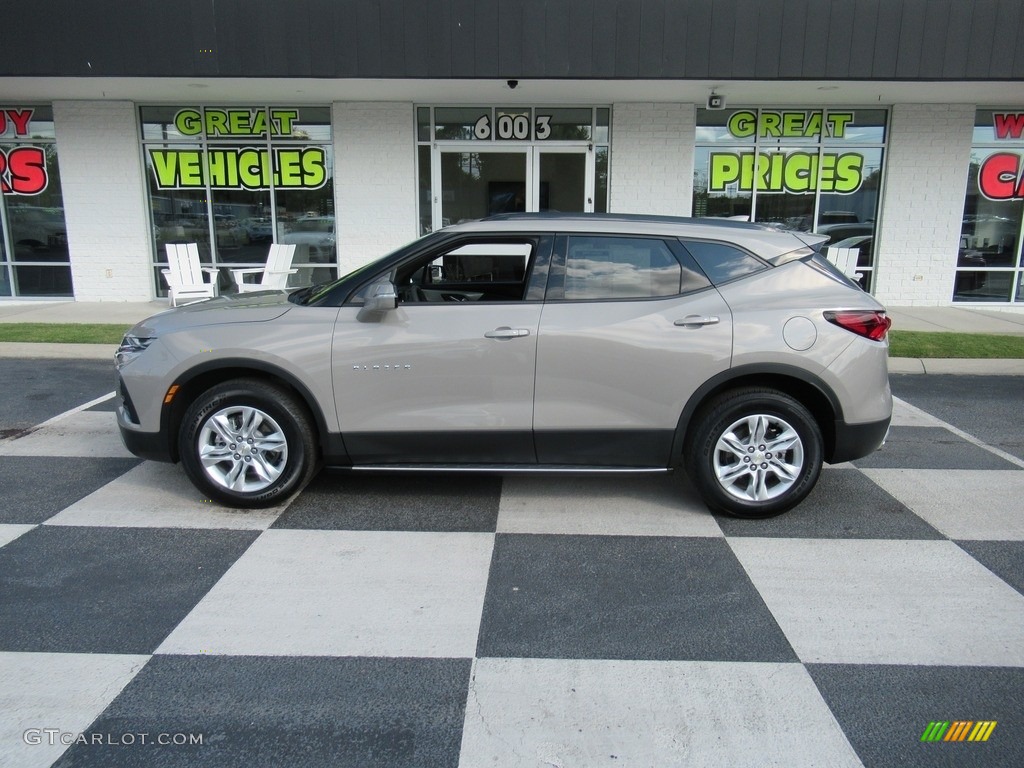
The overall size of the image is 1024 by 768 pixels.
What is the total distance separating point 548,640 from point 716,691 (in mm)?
728

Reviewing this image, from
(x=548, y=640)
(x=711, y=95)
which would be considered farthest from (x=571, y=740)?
(x=711, y=95)

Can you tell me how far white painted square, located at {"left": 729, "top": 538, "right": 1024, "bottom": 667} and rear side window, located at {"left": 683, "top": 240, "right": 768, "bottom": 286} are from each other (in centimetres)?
158

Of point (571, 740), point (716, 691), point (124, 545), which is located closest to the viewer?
point (571, 740)

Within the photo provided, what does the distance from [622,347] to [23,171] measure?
541 inches

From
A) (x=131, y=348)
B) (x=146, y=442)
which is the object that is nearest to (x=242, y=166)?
(x=131, y=348)

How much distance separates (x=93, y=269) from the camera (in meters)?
13.8

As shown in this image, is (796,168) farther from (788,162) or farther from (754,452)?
(754,452)

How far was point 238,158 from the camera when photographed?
1353 cm

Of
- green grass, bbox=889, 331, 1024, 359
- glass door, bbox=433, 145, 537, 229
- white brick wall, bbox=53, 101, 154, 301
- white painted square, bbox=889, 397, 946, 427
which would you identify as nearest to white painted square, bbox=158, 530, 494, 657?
white painted square, bbox=889, 397, 946, 427

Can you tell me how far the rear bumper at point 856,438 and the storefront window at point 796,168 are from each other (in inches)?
381

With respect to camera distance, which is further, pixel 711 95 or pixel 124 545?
pixel 711 95

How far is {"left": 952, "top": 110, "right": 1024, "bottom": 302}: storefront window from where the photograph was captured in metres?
13.3

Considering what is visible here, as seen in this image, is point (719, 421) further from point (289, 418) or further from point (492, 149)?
point (492, 149)

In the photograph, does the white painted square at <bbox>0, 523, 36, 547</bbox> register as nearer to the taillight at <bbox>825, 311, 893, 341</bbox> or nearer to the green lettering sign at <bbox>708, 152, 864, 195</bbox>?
the taillight at <bbox>825, 311, 893, 341</bbox>
